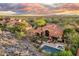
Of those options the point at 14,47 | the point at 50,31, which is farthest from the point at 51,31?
the point at 14,47

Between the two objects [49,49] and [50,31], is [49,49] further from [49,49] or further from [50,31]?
[50,31]

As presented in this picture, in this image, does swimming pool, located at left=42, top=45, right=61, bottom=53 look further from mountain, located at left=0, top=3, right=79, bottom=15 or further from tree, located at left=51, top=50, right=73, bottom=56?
mountain, located at left=0, top=3, right=79, bottom=15

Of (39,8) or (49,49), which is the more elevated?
(39,8)

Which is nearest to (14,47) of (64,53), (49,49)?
(49,49)

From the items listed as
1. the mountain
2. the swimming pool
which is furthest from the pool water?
the mountain

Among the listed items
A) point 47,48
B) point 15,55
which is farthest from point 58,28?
point 15,55

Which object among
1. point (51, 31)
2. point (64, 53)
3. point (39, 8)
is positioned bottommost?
point (64, 53)

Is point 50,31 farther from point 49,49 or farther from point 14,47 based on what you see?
point 14,47

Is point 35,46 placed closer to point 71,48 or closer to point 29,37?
point 29,37
